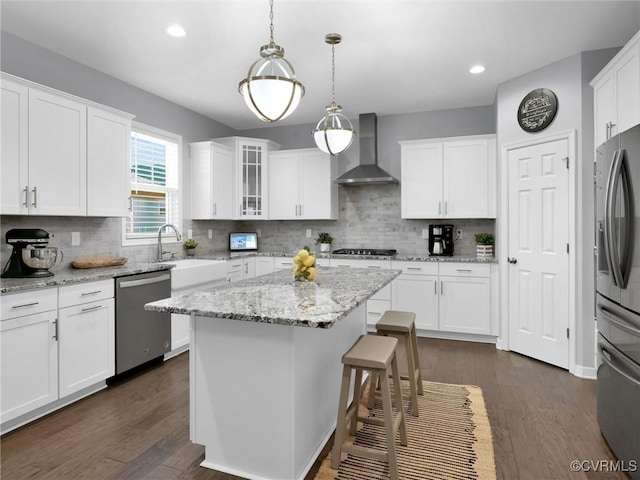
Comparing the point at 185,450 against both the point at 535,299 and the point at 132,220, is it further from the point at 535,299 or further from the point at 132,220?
the point at 535,299

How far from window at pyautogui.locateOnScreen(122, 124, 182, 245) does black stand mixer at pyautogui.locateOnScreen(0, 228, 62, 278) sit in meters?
1.11

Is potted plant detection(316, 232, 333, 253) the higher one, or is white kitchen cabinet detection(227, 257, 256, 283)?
potted plant detection(316, 232, 333, 253)

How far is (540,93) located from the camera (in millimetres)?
3643

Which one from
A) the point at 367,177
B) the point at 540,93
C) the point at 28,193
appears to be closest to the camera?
the point at 28,193

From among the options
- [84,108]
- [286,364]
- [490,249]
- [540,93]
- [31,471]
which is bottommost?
[31,471]

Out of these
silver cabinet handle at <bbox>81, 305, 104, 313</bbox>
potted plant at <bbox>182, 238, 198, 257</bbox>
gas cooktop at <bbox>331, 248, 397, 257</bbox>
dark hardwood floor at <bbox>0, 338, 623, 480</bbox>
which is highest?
potted plant at <bbox>182, 238, 198, 257</bbox>

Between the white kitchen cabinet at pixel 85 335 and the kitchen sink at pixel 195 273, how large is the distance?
27.8 inches

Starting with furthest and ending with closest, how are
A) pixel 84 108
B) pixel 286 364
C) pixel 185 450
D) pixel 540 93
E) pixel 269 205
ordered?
pixel 269 205, pixel 540 93, pixel 84 108, pixel 185 450, pixel 286 364

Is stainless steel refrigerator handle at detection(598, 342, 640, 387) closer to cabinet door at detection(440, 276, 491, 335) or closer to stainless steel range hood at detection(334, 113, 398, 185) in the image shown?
cabinet door at detection(440, 276, 491, 335)

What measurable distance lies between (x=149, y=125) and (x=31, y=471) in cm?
335

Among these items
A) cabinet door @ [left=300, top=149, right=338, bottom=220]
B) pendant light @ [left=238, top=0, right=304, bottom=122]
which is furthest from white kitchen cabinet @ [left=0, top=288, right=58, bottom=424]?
cabinet door @ [left=300, top=149, right=338, bottom=220]

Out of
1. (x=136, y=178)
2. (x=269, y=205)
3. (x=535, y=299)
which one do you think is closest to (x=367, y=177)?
(x=269, y=205)

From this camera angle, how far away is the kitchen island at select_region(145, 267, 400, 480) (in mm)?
1858

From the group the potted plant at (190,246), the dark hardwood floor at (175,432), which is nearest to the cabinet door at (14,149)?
the dark hardwood floor at (175,432)
